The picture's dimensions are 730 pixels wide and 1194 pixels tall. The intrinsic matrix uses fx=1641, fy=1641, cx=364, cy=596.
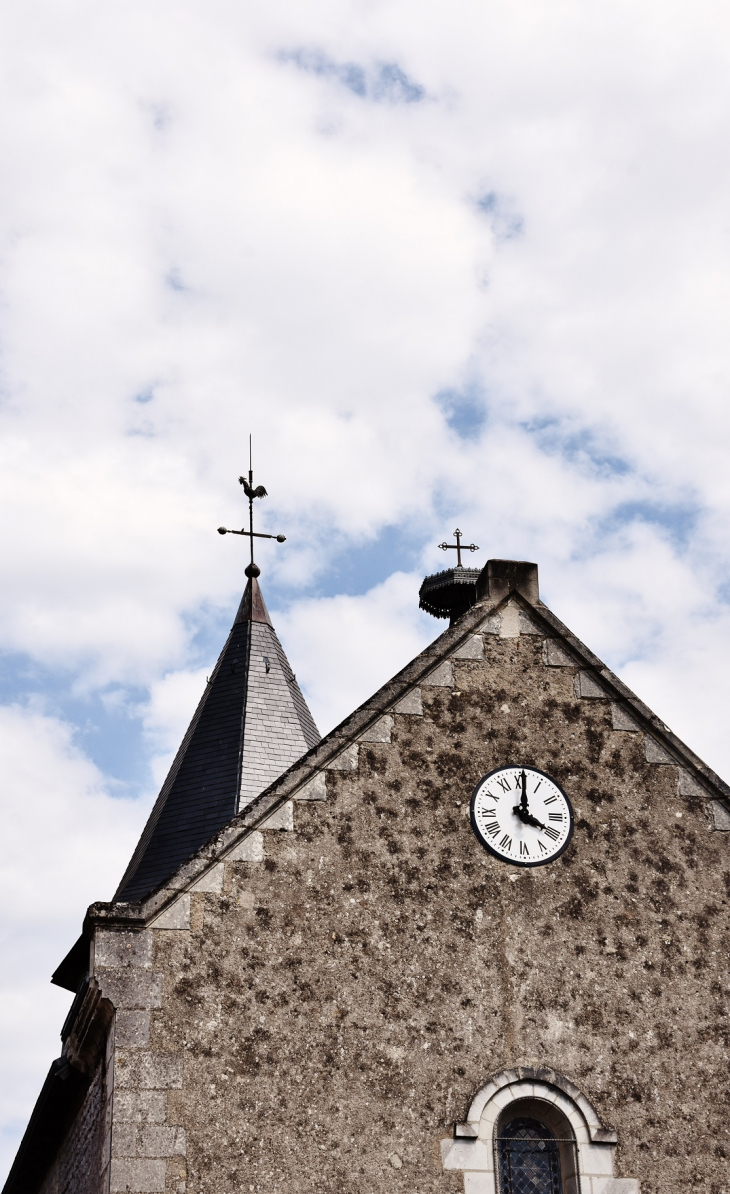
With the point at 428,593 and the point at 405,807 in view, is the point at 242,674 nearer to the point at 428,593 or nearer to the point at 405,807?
the point at 428,593

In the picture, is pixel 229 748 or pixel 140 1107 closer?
pixel 140 1107

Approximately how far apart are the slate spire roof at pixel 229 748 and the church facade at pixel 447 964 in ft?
11.6

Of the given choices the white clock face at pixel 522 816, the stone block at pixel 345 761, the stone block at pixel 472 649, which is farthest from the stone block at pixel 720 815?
the stone block at pixel 345 761

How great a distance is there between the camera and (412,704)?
12.2m

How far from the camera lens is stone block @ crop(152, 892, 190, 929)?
11062mm

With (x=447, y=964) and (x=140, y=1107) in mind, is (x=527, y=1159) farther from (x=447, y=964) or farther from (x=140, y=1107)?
(x=140, y=1107)

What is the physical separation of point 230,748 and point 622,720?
543 centimetres

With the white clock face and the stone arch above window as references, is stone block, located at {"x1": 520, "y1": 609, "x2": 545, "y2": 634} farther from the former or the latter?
the stone arch above window

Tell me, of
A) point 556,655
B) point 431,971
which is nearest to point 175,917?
point 431,971

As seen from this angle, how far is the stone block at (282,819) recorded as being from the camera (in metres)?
11.6

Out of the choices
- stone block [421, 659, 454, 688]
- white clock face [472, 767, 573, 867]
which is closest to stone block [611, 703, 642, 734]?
white clock face [472, 767, 573, 867]

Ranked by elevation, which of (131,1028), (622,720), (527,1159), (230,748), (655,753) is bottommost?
(527,1159)

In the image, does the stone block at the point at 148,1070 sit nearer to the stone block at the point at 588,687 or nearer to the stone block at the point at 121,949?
the stone block at the point at 121,949

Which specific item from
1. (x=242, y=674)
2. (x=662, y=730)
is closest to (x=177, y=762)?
(x=242, y=674)
